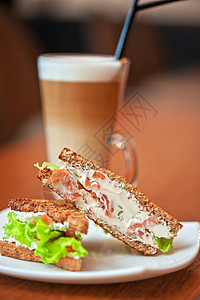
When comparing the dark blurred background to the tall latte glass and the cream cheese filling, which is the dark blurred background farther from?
the cream cheese filling

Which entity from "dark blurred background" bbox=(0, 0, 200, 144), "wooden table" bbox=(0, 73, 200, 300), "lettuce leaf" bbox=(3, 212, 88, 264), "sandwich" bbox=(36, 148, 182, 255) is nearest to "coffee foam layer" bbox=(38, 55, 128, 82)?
"wooden table" bbox=(0, 73, 200, 300)

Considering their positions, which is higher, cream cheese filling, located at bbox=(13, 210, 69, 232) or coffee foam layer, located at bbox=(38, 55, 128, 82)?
coffee foam layer, located at bbox=(38, 55, 128, 82)

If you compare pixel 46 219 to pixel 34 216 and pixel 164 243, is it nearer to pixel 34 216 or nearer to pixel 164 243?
pixel 34 216

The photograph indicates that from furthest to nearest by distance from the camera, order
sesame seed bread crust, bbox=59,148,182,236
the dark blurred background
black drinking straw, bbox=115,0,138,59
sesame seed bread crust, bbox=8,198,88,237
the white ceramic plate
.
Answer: the dark blurred background < black drinking straw, bbox=115,0,138,59 < sesame seed bread crust, bbox=59,148,182,236 < sesame seed bread crust, bbox=8,198,88,237 < the white ceramic plate

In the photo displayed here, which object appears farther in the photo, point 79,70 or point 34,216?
point 79,70

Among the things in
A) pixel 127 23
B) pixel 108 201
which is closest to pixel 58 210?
pixel 108 201

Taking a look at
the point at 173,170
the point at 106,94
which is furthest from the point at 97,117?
the point at 173,170

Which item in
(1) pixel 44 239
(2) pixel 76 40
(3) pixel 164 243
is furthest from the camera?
(2) pixel 76 40

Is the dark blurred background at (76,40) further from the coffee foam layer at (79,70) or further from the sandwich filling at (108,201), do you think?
the sandwich filling at (108,201)
